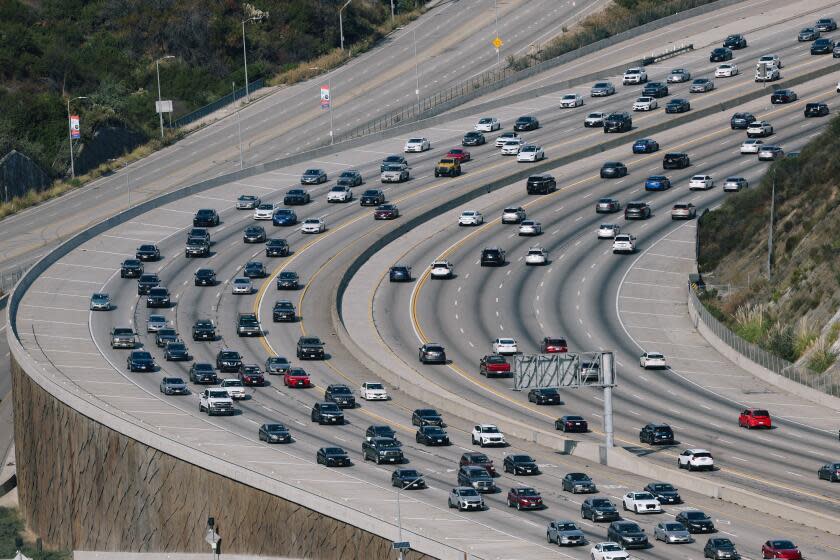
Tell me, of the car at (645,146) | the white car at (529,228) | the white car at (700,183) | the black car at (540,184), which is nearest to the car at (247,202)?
the black car at (540,184)

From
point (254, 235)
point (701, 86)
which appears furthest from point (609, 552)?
point (701, 86)

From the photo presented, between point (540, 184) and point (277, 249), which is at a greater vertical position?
point (540, 184)

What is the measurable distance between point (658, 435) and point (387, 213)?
54.6m

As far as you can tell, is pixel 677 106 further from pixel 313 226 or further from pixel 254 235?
pixel 254 235

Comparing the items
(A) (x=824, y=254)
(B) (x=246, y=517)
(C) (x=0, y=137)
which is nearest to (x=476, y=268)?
(A) (x=824, y=254)

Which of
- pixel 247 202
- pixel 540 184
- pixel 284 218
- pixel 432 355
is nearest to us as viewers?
pixel 432 355

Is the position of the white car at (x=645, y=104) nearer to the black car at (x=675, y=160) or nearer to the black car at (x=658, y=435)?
the black car at (x=675, y=160)

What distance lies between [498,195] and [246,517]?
230ft

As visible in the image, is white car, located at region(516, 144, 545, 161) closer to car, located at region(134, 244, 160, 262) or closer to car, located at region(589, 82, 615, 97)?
car, located at region(589, 82, 615, 97)

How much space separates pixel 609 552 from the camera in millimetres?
63219

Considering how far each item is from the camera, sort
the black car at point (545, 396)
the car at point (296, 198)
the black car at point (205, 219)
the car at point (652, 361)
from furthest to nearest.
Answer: the car at point (296, 198), the black car at point (205, 219), the car at point (652, 361), the black car at point (545, 396)

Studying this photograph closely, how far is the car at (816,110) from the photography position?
156 metres

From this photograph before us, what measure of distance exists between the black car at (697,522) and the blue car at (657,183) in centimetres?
7657

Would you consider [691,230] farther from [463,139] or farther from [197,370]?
[197,370]
